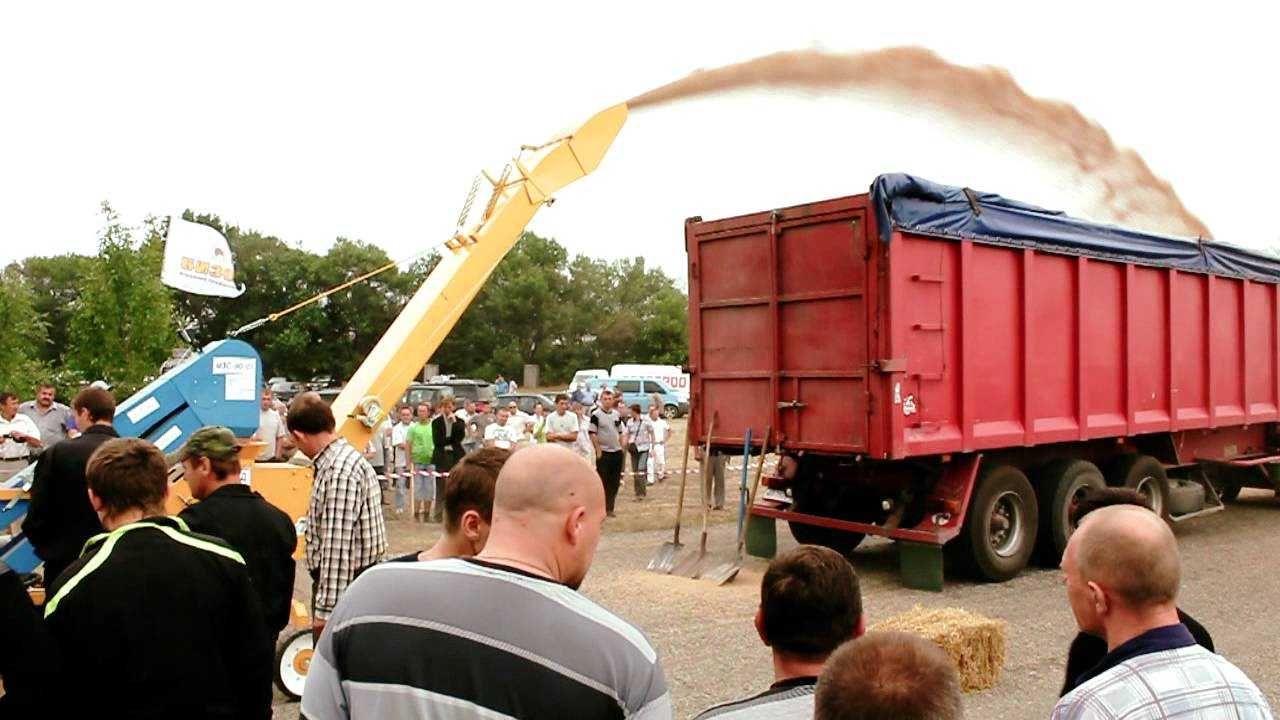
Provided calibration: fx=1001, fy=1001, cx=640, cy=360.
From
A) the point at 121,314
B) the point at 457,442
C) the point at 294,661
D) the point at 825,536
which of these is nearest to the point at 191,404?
the point at 294,661

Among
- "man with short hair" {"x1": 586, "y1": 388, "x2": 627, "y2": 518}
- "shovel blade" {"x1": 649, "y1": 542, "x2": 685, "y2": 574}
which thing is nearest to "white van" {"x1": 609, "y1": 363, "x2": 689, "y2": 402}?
"man with short hair" {"x1": 586, "y1": 388, "x2": 627, "y2": 518}

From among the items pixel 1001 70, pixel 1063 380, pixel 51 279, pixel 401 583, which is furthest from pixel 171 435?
pixel 51 279

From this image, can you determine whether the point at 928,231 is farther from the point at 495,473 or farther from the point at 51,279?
the point at 51,279

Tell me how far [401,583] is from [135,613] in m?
1.34

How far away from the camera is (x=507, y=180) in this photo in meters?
9.42

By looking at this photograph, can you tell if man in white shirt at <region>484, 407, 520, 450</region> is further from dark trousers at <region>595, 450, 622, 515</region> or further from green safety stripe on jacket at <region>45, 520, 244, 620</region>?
green safety stripe on jacket at <region>45, 520, 244, 620</region>

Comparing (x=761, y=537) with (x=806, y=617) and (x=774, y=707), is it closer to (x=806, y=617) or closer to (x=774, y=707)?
(x=806, y=617)

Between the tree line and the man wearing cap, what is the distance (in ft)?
62.2

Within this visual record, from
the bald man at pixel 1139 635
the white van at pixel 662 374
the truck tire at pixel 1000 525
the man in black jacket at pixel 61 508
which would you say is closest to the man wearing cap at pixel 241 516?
the man in black jacket at pixel 61 508

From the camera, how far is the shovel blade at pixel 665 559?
9988mm

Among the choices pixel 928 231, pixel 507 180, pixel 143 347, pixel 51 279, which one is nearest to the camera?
pixel 928 231

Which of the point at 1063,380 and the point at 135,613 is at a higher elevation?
the point at 1063,380

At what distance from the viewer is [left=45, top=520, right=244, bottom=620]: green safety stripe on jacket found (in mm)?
2967

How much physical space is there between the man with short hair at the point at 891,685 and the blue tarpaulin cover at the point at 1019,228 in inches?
273
